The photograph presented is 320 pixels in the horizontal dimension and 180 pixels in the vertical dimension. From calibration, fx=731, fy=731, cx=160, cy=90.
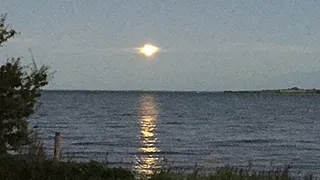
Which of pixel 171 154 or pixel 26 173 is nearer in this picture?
pixel 26 173

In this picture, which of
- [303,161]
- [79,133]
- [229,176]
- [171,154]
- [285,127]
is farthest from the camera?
[285,127]

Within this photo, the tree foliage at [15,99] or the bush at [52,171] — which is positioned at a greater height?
the tree foliage at [15,99]

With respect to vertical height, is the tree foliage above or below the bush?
above

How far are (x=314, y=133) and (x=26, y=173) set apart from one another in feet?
163

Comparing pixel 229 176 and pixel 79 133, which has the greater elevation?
pixel 79 133

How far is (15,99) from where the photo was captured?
1959 centimetres

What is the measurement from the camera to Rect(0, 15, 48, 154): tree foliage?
1944 centimetres

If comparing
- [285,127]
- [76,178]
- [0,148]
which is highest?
[285,127]

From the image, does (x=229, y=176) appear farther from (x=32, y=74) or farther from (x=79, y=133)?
(x=79, y=133)

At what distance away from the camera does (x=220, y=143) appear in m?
48.3

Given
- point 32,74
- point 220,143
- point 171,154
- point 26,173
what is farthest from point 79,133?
point 26,173

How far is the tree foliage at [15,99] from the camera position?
1944 cm

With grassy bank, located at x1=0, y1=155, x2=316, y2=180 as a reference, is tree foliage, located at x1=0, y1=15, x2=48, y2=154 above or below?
above

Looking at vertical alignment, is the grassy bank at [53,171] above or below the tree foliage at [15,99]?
below
